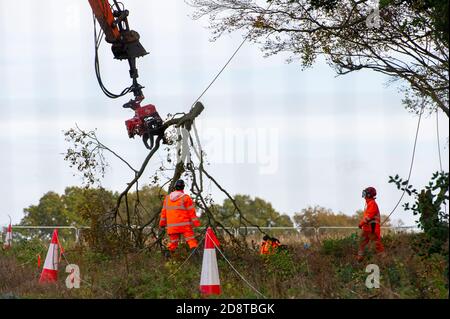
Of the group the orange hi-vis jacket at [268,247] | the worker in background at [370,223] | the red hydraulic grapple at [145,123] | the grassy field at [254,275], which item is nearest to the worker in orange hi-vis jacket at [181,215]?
the grassy field at [254,275]

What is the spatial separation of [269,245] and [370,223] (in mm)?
2418

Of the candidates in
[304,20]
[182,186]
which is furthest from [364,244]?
[304,20]

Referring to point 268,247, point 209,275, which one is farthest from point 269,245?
point 209,275

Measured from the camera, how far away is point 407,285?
41.3ft

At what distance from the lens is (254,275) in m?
15.2

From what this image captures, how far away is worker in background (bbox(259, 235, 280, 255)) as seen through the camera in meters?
16.7

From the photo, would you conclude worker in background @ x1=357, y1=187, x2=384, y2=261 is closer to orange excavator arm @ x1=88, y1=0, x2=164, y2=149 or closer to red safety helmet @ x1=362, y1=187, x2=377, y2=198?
red safety helmet @ x1=362, y1=187, x2=377, y2=198

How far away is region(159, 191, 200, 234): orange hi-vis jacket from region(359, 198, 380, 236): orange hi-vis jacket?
4120mm

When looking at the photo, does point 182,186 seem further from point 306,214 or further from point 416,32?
point 306,214

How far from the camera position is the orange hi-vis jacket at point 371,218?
18.9m

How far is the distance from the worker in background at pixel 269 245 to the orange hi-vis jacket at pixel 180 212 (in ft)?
4.86

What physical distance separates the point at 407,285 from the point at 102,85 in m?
8.30
